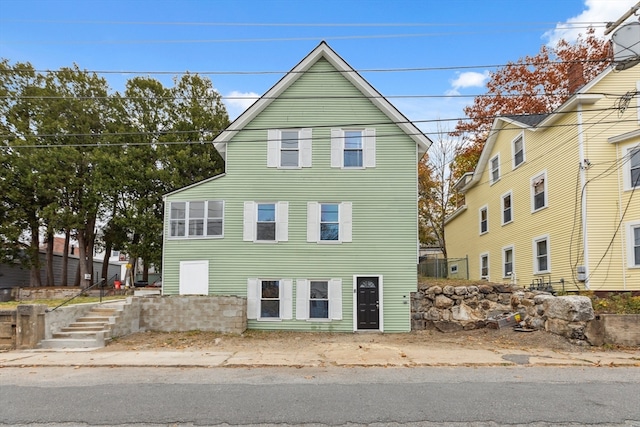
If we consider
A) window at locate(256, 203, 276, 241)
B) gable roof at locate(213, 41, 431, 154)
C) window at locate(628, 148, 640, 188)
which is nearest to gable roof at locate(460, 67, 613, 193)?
window at locate(628, 148, 640, 188)

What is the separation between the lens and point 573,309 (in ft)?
39.5

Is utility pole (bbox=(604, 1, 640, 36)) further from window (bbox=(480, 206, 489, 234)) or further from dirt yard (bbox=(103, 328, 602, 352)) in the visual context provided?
window (bbox=(480, 206, 489, 234))

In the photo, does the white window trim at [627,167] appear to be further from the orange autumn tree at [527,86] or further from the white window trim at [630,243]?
the orange autumn tree at [527,86]

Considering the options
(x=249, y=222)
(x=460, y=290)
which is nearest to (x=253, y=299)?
(x=249, y=222)

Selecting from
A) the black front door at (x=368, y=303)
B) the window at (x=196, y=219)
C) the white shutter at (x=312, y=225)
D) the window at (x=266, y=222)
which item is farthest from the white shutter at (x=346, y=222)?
the window at (x=196, y=219)

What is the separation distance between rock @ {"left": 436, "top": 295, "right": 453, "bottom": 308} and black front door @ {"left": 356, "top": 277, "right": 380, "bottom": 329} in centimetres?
211

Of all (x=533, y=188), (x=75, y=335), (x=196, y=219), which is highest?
(x=533, y=188)

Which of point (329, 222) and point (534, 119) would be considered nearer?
point (329, 222)

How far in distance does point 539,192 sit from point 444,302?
6.98 meters

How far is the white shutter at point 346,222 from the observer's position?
619 inches

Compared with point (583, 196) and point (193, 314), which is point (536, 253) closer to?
point (583, 196)

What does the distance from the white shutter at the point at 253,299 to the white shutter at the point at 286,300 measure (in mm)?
874

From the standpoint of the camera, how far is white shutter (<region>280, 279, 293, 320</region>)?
15414 mm

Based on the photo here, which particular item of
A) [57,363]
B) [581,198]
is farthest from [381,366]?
[581,198]
